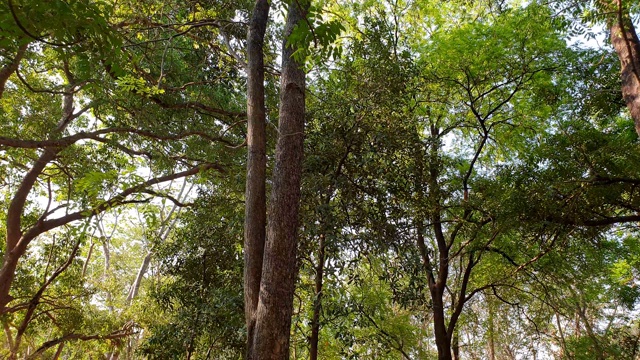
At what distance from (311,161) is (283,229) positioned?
146cm

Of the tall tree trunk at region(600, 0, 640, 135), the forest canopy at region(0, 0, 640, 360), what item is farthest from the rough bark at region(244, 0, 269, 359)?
the tall tree trunk at region(600, 0, 640, 135)

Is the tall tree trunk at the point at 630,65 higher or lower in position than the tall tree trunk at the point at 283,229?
higher

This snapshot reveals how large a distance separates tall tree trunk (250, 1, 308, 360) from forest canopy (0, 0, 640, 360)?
0.02 meters

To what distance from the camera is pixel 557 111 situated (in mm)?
6883

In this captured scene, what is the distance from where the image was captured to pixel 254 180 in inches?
138

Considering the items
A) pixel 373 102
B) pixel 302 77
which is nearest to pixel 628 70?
pixel 373 102

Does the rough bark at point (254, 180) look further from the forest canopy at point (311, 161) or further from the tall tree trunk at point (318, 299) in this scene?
the tall tree trunk at point (318, 299)

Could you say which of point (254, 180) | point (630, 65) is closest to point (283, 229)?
point (254, 180)

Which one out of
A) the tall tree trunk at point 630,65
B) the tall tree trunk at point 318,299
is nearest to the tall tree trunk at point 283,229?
the tall tree trunk at point 318,299

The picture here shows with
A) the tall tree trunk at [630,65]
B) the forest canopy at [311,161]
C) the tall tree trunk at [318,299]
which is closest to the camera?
the forest canopy at [311,161]

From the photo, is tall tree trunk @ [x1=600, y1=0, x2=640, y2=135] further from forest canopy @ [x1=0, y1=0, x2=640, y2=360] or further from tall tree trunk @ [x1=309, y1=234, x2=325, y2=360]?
tall tree trunk @ [x1=309, y1=234, x2=325, y2=360]

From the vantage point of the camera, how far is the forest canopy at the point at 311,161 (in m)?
3.44

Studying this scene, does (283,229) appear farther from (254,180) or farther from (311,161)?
(311,161)

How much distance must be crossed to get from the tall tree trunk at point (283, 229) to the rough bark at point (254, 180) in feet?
0.67
